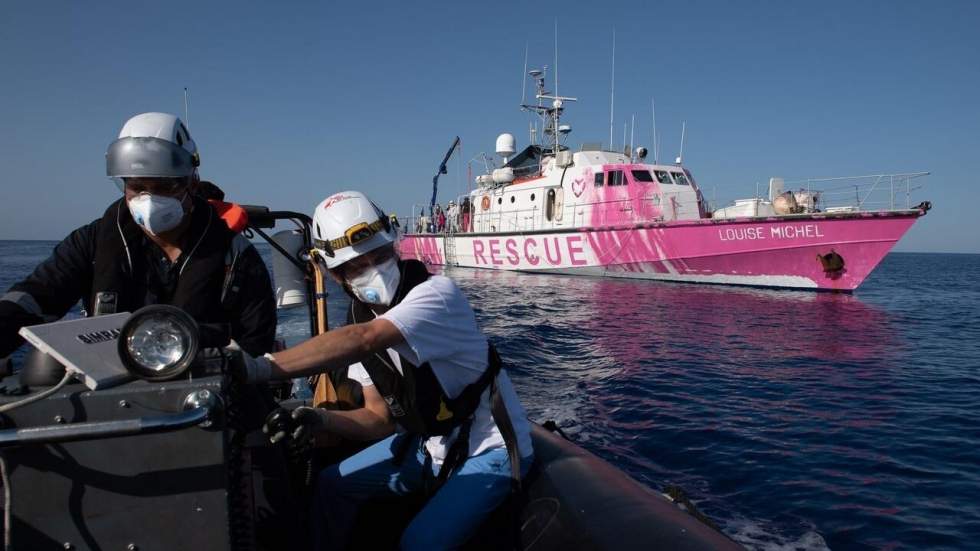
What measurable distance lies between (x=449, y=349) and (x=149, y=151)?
1.32 m

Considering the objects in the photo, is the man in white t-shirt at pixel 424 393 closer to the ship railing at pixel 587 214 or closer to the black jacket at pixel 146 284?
the black jacket at pixel 146 284

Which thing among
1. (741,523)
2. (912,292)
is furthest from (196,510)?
(912,292)

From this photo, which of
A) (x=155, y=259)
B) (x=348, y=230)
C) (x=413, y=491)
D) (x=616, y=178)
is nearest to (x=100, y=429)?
(x=348, y=230)

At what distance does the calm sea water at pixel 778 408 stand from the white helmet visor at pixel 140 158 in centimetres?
400

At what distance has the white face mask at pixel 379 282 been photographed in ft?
7.33

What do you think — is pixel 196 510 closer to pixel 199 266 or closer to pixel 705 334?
pixel 199 266

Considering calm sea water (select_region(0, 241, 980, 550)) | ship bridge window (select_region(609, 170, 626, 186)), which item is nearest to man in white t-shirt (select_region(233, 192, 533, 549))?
calm sea water (select_region(0, 241, 980, 550))

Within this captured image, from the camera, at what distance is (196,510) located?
137 cm

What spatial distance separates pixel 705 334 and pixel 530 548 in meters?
10.1

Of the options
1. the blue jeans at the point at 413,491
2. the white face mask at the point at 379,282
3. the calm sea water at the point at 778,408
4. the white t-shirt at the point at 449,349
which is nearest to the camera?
the white t-shirt at the point at 449,349

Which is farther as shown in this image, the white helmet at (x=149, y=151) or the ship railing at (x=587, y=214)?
the ship railing at (x=587, y=214)

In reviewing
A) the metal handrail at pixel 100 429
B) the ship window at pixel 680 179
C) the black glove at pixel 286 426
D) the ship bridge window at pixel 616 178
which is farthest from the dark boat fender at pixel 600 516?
the ship window at pixel 680 179

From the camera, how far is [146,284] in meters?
2.37

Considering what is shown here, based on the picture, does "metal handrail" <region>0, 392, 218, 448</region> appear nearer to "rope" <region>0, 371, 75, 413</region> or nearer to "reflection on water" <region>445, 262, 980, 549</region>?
"rope" <region>0, 371, 75, 413</region>
